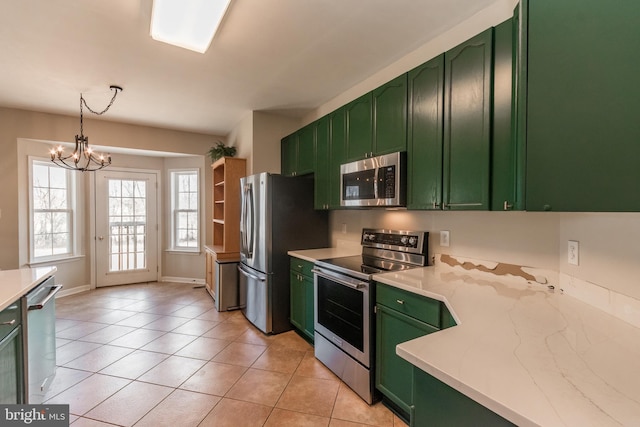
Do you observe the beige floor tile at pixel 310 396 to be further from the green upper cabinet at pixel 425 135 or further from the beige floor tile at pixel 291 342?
the green upper cabinet at pixel 425 135

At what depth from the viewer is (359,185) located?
250 cm

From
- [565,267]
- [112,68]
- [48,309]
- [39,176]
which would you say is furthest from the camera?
[39,176]

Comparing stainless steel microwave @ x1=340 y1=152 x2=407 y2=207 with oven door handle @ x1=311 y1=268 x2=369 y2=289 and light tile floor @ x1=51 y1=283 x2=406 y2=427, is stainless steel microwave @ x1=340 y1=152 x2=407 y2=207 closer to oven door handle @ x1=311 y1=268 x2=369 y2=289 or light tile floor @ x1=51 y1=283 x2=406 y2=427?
oven door handle @ x1=311 y1=268 x2=369 y2=289

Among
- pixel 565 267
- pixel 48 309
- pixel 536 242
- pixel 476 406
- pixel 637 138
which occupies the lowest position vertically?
pixel 48 309

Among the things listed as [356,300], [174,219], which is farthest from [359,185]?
[174,219]

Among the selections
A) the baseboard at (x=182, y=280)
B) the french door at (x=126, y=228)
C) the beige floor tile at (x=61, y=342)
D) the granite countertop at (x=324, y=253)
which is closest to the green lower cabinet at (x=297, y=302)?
the granite countertop at (x=324, y=253)

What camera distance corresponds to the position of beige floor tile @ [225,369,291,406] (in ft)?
6.88

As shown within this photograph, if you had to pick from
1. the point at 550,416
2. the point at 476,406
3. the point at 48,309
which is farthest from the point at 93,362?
the point at 550,416

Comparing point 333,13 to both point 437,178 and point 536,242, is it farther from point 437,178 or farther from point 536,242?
point 536,242

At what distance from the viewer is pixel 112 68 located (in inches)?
109

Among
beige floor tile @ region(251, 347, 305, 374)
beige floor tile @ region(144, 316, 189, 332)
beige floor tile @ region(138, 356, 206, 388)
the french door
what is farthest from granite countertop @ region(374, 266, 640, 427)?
the french door

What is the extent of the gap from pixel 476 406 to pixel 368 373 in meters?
1.32

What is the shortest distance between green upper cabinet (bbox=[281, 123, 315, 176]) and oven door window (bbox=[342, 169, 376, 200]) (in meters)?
0.72

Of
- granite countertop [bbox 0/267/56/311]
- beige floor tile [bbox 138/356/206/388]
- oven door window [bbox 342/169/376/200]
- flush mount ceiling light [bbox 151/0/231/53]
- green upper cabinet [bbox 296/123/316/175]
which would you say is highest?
flush mount ceiling light [bbox 151/0/231/53]
